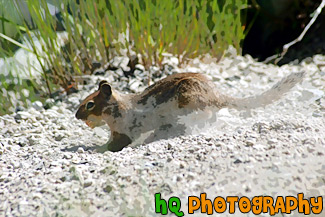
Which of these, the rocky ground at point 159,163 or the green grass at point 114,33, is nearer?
the rocky ground at point 159,163

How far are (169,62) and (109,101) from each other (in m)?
1.11

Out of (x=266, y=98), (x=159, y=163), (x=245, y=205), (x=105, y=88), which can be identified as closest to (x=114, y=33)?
(x=105, y=88)

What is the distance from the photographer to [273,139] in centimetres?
180

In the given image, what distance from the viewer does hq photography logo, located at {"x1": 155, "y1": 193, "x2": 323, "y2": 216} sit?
4.51 ft

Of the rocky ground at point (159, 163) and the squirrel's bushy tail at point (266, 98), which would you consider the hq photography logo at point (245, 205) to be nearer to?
the rocky ground at point (159, 163)

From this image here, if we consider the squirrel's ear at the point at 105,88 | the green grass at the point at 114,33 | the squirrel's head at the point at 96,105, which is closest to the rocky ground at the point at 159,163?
the squirrel's head at the point at 96,105

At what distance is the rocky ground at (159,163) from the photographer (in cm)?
147

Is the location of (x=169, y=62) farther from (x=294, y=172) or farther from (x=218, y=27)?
(x=294, y=172)

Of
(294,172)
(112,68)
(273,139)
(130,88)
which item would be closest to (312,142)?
(273,139)

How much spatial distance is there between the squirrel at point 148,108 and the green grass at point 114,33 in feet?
2.62

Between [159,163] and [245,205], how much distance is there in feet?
1.41

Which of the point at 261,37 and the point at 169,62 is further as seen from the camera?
the point at 261,37

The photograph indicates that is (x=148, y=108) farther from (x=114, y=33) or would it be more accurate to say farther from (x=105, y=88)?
(x=114, y=33)

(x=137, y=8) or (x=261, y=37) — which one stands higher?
(x=137, y=8)
